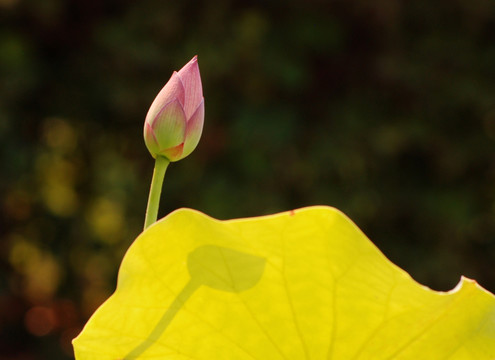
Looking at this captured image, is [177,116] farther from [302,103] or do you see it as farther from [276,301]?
[302,103]

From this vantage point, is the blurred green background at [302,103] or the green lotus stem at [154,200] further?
the blurred green background at [302,103]

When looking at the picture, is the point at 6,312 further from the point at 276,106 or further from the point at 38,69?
the point at 276,106

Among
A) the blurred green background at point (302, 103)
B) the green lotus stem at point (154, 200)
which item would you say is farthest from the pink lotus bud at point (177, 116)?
the blurred green background at point (302, 103)

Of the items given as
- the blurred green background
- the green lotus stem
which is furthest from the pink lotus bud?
the blurred green background

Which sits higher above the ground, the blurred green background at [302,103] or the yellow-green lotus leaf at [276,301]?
the blurred green background at [302,103]

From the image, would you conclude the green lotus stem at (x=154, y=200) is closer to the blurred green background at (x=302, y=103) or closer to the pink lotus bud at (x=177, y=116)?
the pink lotus bud at (x=177, y=116)
